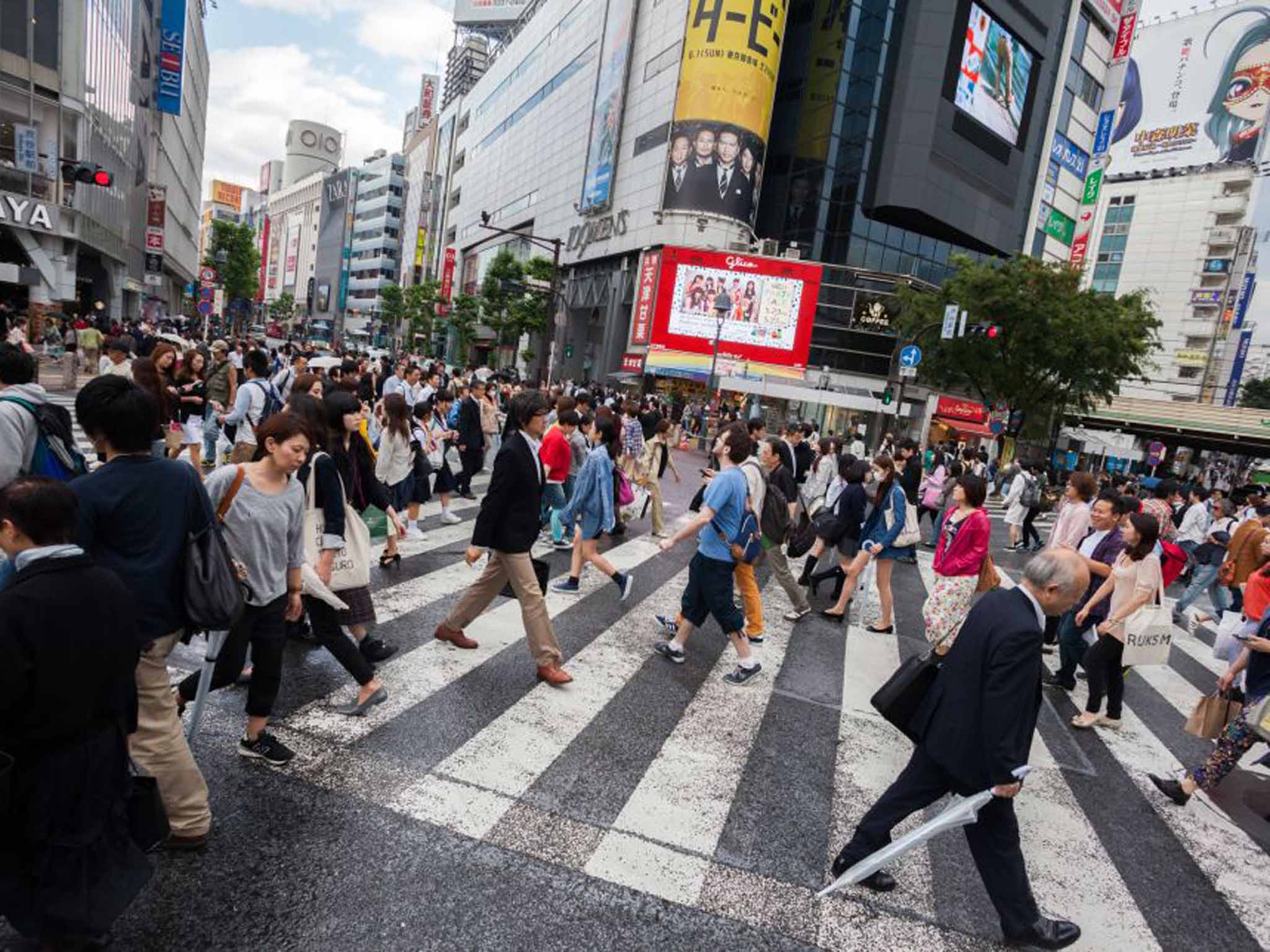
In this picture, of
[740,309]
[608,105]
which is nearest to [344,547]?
[740,309]

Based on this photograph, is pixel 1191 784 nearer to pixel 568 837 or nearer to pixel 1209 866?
pixel 1209 866

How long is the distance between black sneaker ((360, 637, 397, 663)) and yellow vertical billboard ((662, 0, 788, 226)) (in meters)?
35.2

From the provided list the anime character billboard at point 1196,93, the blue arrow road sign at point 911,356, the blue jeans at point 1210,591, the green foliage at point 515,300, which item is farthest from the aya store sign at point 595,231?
the anime character billboard at point 1196,93

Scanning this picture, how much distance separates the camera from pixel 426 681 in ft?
15.8

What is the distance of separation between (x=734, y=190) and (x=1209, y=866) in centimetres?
3687

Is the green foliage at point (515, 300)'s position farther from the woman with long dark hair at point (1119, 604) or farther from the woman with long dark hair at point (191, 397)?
the woman with long dark hair at point (1119, 604)

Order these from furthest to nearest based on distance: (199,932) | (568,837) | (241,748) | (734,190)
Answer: (734,190) < (241,748) < (568,837) < (199,932)

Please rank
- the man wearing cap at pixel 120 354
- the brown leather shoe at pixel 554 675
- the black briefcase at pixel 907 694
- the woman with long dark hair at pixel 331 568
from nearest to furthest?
1. the black briefcase at pixel 907 694
2. the woman with long dark hair at pixel 331 568
3. the brown leather shoe at pixel 554 675
4. the man wearing cap at pixel 120 354

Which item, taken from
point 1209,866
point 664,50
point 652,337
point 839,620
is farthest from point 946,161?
point 1209,866

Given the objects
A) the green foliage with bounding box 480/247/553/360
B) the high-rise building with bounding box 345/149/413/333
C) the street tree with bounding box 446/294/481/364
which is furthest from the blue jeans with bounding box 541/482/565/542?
the high-rise building with bounding box 345/149/413/333

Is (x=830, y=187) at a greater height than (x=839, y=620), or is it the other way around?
(x=830, y=187)

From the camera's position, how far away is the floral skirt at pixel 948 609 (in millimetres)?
4723

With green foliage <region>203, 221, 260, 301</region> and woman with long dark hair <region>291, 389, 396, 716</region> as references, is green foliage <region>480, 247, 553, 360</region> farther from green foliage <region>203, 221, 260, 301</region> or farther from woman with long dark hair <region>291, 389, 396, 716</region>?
woman with long dark hair <region>291, 389, 396, 716</region>

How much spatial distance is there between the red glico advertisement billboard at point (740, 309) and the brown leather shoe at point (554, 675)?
31.9 meters
